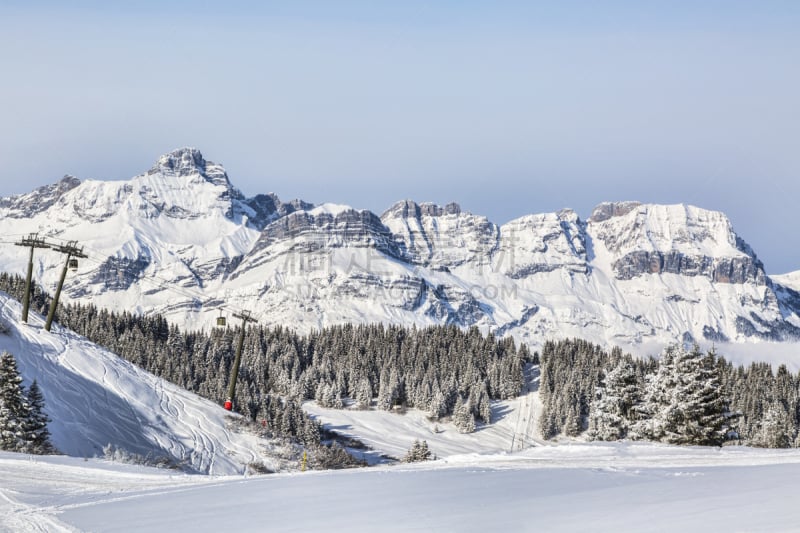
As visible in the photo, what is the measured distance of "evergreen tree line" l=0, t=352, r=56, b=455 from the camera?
39.3 meters

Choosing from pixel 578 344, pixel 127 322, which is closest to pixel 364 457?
pixel 127 322

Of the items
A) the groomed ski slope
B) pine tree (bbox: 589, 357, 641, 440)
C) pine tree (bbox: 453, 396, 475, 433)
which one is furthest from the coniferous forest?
the groomed ski slope

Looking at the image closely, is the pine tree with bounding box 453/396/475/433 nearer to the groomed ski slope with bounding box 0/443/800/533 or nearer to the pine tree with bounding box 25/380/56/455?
the pine tree with bounding box 25/380/56/455

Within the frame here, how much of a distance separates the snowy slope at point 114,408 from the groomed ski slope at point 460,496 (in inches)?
971

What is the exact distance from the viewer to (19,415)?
40.5 m

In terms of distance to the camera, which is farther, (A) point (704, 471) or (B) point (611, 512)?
(A) point (704, 471)

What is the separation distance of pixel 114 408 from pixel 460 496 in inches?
1670

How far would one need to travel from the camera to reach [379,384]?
509 ft

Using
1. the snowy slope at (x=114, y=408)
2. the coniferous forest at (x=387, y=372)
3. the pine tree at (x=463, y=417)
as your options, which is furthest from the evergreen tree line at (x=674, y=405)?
the pine tree at (x=463, y=417)

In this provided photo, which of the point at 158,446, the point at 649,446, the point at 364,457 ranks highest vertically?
the point at 649,446

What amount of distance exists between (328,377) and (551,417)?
43.0m

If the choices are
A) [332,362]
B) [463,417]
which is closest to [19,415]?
[463,417]

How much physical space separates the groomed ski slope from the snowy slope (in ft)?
80.9

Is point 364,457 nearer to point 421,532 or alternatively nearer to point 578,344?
point 578,344
